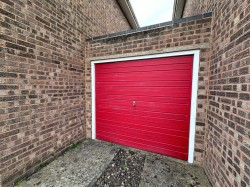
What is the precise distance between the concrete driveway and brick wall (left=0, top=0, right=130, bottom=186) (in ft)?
1.29

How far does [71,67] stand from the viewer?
295cm

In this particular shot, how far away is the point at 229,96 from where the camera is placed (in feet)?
4.91

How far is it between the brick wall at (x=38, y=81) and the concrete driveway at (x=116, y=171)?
0.39 m

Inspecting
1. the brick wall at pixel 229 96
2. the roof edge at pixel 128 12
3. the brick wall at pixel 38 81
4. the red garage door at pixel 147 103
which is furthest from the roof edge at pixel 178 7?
the red garage door at pixel 147 103

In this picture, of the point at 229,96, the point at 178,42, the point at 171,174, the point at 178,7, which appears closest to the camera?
the point at 229,96

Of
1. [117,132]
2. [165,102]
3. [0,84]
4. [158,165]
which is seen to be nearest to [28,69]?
[0,84]

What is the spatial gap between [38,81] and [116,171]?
231 centimetres

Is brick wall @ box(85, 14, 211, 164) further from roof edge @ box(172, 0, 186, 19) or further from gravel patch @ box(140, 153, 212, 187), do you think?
roof edge @ box(172, 0, 186, 19)

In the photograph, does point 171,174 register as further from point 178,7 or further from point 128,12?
point 128,12

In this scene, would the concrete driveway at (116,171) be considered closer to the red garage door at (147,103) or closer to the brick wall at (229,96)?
the red garage door at (147,103)

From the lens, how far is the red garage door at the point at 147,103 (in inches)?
98.1

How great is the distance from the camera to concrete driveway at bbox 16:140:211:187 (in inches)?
74.4

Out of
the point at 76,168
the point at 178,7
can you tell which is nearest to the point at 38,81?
the point at 76,168

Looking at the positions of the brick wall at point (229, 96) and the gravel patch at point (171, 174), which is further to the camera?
the gravel patch at point (171, 174)
